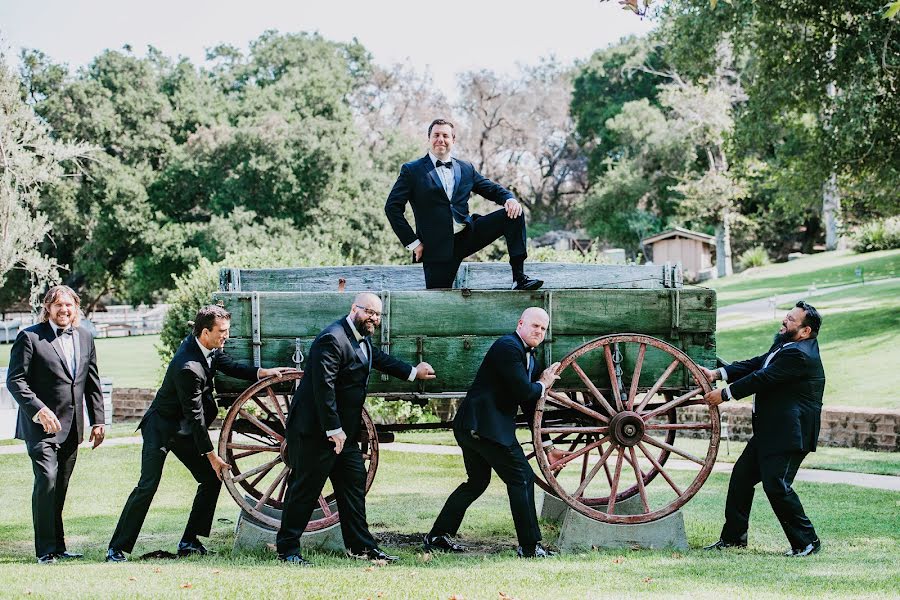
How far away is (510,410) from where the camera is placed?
278 inches

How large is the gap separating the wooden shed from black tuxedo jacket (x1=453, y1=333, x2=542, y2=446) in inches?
1412

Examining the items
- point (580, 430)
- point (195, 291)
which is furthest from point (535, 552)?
point (195, 291)

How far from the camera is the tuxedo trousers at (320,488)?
6781 millimetres

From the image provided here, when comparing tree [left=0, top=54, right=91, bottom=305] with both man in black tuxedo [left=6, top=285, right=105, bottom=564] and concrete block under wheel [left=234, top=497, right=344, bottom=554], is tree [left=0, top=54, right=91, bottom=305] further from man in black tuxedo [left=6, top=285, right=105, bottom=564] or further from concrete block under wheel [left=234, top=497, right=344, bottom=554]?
concrete block under wheel [left=234, top=497, right=344, bottom=554]

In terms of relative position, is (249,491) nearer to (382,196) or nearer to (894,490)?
(894,490)

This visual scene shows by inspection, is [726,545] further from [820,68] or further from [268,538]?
[820,68]

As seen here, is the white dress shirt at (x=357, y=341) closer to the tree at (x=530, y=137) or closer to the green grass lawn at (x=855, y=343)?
the green grass lawn at (x=855, y=343)

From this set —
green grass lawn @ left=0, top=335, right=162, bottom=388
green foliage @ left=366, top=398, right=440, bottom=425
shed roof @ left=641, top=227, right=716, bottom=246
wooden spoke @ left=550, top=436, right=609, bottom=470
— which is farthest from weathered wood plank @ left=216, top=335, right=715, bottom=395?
shed roof @ left=641, top=227, right=716, bottom=246

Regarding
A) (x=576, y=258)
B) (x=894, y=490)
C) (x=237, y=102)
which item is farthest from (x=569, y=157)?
(x=894, y=490)

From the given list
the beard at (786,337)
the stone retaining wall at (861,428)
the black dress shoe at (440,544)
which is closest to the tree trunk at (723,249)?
the stone retaining wall at (861,428)

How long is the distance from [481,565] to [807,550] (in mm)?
2402

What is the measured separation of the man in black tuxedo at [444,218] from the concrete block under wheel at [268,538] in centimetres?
204

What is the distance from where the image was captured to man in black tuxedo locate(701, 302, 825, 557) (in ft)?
23.2

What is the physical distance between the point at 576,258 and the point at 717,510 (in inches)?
391
